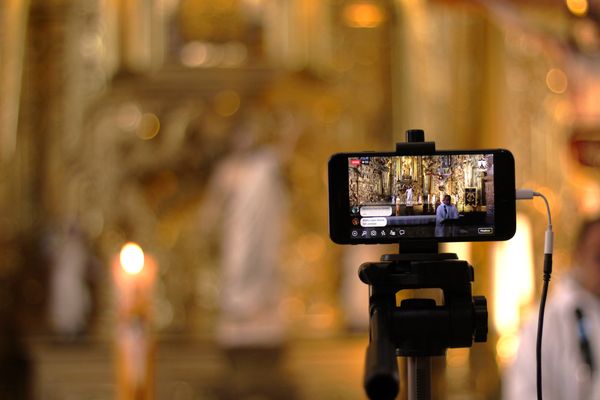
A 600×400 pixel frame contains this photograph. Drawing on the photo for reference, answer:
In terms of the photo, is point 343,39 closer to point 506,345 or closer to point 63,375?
point 506,345

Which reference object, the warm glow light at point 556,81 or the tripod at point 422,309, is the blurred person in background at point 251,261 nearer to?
the warm glow light at point 556,81

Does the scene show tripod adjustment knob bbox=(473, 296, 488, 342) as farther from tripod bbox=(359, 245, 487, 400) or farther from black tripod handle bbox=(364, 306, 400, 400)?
black tripod handle bbox=(364, 306, 400, 400)

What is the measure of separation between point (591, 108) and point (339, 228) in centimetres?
520

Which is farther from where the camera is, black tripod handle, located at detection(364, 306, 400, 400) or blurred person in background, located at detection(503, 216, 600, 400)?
blurred person in background, located at detection(503, 216, 600, 400)

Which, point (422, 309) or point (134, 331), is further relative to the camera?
point (134, 331)

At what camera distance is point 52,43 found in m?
6.73

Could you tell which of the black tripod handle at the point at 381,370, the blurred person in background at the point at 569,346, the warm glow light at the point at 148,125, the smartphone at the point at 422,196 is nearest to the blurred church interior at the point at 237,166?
the warm glow light at the point at 148,125

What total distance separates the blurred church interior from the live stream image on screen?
455 centimetres

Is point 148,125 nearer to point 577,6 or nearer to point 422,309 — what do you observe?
point 577,6

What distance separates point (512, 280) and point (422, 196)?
487 centimetres

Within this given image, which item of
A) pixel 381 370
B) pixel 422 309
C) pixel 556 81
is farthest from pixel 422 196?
pixel 556 81

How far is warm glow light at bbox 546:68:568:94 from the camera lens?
270 inches

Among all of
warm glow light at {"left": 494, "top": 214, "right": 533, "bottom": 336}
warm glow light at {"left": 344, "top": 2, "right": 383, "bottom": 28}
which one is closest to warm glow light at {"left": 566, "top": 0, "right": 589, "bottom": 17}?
warm glow light at {"left": 494, "top": 214, "right": 533, "bottom": 336}

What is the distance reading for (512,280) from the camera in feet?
21.3
